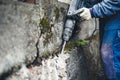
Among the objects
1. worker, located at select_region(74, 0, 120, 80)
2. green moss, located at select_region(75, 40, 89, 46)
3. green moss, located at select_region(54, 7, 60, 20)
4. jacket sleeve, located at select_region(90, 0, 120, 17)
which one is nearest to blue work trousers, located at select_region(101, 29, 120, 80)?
worker, located at select_region(74, 0, 120, 80)

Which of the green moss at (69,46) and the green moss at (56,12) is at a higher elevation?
the green moss at (56,12)

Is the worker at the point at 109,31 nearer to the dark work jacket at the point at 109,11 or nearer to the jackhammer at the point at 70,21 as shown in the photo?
the dark work jacket at the point at 109,11

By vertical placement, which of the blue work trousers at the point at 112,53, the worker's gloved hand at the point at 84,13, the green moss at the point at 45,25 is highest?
the worker's gloved hand at the point at 84,13

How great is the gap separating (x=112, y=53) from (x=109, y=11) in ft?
1.40

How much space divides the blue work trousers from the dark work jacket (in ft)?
0.27

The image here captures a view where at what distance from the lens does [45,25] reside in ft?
9.63

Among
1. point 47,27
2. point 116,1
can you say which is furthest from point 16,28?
point 116,1

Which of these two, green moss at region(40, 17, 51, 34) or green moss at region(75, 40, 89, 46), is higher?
green moss at region(40, 17, 51, 34)

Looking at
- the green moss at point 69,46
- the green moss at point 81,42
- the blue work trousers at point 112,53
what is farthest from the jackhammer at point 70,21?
the blue work trousers at point 112,53

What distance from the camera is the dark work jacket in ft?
9.82

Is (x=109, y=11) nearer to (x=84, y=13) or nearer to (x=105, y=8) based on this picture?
(x=105, y=8)

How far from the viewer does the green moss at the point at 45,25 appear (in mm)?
2904

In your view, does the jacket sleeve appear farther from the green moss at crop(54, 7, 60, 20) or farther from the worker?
the green moss at crop(54, 7, 60, 20)

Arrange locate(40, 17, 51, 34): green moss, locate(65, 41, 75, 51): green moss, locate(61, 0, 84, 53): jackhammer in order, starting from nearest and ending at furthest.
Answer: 1. locate(40, 17, 51, 34): green moss
2. locate(61, 0, 84, 53): jackhammer
3. locate(65, 41, 75, 51): green moss
